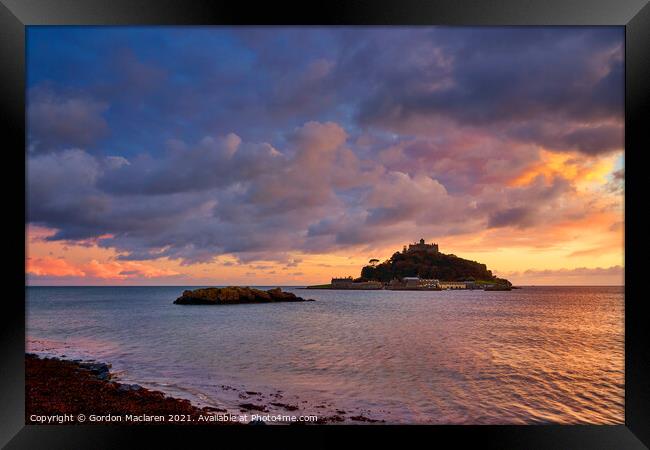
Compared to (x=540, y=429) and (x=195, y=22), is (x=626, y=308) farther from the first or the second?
(x=195, y=22)

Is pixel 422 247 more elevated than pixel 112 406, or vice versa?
pixel 422 247

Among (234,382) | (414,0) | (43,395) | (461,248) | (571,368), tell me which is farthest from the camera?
(461,248)

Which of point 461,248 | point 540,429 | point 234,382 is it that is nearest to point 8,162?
point 540,429

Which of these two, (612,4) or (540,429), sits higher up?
(612,4)

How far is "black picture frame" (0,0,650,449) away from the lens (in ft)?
8.50

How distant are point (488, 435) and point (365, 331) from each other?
13.1m

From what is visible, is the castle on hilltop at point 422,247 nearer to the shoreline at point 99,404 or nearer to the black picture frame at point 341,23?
the shoreline at point 99,404

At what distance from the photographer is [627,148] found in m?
2.65

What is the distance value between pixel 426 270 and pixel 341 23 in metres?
36.6

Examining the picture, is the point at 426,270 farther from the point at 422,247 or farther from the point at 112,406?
the point at 112,406

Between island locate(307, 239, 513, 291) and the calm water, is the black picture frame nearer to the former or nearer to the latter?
the calm water

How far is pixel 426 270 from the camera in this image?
3700 cm

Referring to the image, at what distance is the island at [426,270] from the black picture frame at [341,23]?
1219 inches

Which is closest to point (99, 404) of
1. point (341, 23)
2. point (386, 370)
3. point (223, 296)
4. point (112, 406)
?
point (112, 406)
